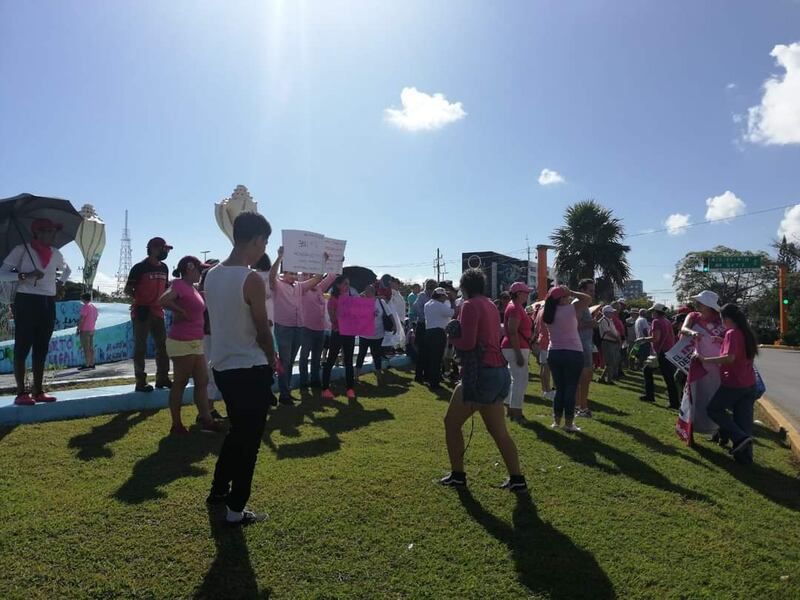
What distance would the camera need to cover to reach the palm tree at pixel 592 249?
2936cm

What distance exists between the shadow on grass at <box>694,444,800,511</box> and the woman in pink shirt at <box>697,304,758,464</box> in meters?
0.14

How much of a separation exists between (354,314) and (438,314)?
149 cm

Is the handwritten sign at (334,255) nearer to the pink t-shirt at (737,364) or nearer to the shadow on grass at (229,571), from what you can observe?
the shadow on grass at (229,571)

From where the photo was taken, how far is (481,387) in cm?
385

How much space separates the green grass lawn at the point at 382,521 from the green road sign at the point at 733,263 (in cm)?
4088

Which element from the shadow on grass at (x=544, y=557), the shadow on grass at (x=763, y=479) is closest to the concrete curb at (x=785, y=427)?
the shadow on grass at (x=763, y=479)

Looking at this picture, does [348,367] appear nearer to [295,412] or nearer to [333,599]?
[295,412]

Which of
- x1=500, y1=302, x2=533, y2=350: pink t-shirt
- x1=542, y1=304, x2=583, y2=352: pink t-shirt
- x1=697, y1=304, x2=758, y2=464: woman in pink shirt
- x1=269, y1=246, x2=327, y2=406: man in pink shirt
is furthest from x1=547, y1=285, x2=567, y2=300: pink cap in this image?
x1=269, y1=246, x2=327, y2=406: man in pink shirt

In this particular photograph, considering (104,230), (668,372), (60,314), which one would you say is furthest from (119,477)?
(104,230)

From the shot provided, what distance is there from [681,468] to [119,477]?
4830 millimetres

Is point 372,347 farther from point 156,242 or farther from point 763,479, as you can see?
point 763,479

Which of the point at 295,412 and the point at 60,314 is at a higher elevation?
the point at 60,314

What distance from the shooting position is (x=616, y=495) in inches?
162

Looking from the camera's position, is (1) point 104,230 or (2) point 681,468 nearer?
(2) point 681,468
